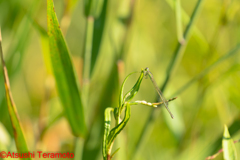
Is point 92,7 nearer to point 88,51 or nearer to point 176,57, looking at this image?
point 88,51

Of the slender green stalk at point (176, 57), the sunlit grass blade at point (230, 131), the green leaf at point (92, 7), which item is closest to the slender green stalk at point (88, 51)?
the green leaf at point (92, 7)

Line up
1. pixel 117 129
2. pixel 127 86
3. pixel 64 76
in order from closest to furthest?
pixel 117 129 < pixel 64 76 < pixel 127 86

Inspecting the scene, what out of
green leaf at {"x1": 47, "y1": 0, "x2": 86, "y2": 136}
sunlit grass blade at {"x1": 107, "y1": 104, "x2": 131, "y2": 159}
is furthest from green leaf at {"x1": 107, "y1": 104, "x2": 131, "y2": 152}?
green leaf at {"x1": 47, "y1": 0, "x2": 86, "y2": 136}

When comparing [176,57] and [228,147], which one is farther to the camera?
[176,57]

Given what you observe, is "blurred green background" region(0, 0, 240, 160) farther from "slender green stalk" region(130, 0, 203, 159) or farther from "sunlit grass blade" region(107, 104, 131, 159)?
"sunlit grass blade" region(107, 104, 131, 159)

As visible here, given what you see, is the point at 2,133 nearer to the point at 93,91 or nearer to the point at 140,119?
the point at 93,91

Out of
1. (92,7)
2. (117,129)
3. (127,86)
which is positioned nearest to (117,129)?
(117,129)

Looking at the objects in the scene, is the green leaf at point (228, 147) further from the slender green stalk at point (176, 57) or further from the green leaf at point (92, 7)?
the green leaf at point (92, 7)

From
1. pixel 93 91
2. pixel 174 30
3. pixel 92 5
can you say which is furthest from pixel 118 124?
pixel 174 30
